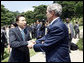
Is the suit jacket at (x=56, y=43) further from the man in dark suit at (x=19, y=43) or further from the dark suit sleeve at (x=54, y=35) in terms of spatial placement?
the man in dark suit at (x=19, y=43)

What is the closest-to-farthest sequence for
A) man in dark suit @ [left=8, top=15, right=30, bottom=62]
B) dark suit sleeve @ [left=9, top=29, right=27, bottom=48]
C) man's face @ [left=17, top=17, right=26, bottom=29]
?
dark suit sleeve @ [left=9, top=29, right=27, bottom=48] < man in dark suit @ [left=8, top=15, right=30, bottom=62] < man's face @ [left=17, top=17, right=26, bottom=29]

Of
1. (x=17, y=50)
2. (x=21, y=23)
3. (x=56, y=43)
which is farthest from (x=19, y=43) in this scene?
(x=56, y=43)

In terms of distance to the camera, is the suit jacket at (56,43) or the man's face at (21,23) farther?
the man's face at (21,23)

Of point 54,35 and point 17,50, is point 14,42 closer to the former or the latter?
point 17,50

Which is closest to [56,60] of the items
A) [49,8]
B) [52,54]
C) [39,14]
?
[52,54]

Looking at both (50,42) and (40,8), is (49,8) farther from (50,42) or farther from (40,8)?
(40,8)

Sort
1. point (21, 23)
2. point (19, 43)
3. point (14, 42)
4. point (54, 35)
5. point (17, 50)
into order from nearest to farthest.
→ point (54, 35)
point (19, 43)
point (14, 42)
point (17, 50)
point (21, 23)

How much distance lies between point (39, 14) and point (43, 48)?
4503 inches

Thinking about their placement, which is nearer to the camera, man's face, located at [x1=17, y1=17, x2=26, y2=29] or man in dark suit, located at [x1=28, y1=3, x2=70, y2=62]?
man in dark suit, located at [x1=28, y1=3, x2=70, y2=62]

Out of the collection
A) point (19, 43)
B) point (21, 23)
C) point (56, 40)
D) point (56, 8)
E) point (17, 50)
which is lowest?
point (17, 50)

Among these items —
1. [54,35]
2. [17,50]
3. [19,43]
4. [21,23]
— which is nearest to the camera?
[54,35]

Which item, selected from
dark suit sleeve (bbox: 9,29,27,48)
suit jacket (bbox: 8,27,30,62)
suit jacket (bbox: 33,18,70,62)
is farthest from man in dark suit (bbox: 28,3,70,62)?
suit jacket (bbox: 8,27,30,62)

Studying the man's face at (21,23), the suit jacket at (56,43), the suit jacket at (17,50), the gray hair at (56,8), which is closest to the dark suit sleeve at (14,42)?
the suit jacket at (17,50)

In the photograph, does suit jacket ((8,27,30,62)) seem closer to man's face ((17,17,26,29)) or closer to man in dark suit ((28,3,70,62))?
man's face ((17,17,26,29))
